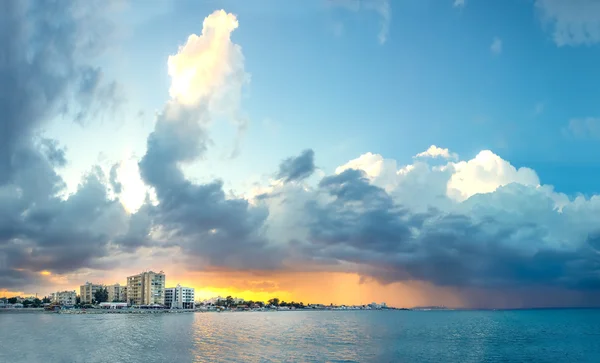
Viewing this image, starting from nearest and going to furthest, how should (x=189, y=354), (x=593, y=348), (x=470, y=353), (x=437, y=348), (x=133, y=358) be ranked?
(x=133, y=358) → (x=189, y=354) → (x=470, y=353) → (x=437, y=348) → (x=593, y=348)

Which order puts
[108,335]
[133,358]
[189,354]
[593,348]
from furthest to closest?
1. [108,335]
2. [593,348]
3. [189,354]
4. [133,358]

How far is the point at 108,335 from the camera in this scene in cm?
10856

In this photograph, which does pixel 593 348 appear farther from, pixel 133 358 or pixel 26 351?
pixel 26 351

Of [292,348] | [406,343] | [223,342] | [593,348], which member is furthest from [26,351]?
[593,348]

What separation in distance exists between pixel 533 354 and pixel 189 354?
207 ft

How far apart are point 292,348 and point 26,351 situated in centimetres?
4682

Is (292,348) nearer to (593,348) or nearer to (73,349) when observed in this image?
(73,349)

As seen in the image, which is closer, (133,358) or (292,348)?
(133,358)

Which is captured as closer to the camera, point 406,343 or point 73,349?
point 73,349

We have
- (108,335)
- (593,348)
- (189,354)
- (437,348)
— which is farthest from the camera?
(108,335)

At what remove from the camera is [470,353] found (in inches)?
3282

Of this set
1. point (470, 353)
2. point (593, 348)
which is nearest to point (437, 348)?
point (470, 353)

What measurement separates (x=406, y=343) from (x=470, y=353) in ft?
62.8

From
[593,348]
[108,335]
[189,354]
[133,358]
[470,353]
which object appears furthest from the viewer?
[108,335]
